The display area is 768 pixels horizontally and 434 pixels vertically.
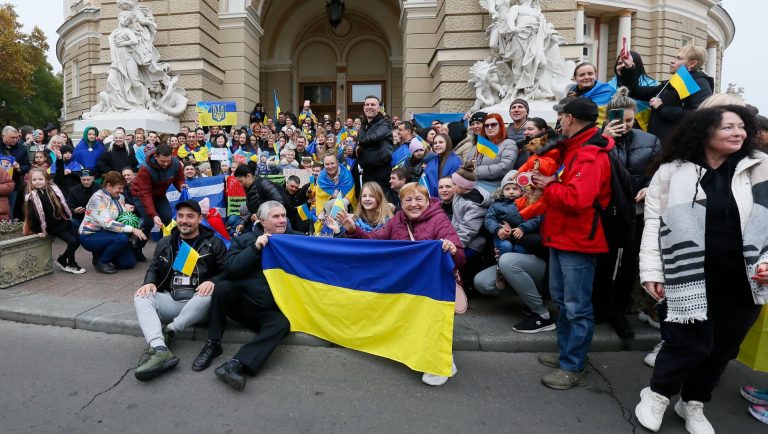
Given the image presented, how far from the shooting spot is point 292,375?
11.4 ft

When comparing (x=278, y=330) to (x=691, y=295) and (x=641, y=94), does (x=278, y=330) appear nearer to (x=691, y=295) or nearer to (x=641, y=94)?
(x=691, y=295)

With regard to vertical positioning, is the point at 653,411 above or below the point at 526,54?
below

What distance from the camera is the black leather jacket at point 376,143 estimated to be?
613cm

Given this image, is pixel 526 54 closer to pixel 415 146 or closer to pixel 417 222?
pixel 415 146

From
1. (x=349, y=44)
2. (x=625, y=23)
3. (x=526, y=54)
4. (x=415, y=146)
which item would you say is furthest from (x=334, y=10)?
(x=625, y=23)

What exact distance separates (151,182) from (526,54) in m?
8.10

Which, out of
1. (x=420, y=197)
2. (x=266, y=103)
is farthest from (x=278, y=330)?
(x=266, y=103)

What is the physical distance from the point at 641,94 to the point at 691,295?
2.84m

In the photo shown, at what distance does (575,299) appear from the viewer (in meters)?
3.18

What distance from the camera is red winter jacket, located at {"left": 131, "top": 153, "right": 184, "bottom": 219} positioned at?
657 centimetres

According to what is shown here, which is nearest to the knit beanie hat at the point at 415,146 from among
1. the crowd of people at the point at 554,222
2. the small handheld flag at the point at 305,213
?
the crowd of people at the point at 554,222

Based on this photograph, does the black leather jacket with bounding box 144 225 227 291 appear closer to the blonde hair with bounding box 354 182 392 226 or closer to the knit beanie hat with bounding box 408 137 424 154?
the blonde hair with bounding box 354 182 392 226

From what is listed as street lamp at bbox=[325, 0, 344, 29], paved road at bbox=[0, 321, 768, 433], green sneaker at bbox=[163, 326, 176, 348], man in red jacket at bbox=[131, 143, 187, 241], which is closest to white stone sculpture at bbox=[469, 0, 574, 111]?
street lamp at bbox=[325, 0, 344, 29]

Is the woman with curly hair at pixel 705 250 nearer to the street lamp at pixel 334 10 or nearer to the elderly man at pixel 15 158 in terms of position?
the elderly man at pixel 15 158
